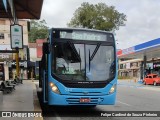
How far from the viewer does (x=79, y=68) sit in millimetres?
12430

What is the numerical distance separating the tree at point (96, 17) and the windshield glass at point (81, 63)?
5471 centimetres

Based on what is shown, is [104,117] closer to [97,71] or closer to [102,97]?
[102,97]

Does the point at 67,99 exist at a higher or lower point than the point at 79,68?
lower

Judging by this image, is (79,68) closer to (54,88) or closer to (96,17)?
(54,88)

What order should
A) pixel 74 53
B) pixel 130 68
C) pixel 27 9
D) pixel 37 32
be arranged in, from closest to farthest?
1. pixel 74 53
2. pixel 27 9
3. pixel 37 32
4. pixel 130 68

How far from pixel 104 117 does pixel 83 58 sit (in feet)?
7.01

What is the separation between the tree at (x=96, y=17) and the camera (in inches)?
2672

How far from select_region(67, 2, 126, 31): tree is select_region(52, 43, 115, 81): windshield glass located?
179 ft

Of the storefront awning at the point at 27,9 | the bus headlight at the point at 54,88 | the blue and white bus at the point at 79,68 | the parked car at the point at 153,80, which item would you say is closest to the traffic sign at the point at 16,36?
the blue and white bus at the point at 79,68

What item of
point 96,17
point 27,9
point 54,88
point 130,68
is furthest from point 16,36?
point 130,68

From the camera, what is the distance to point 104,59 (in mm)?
12797

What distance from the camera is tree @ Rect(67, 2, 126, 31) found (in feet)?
223

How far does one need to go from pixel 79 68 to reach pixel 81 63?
20 cm

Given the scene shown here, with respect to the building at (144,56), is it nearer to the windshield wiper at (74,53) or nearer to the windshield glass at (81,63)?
the windshield glass at (81,63)
